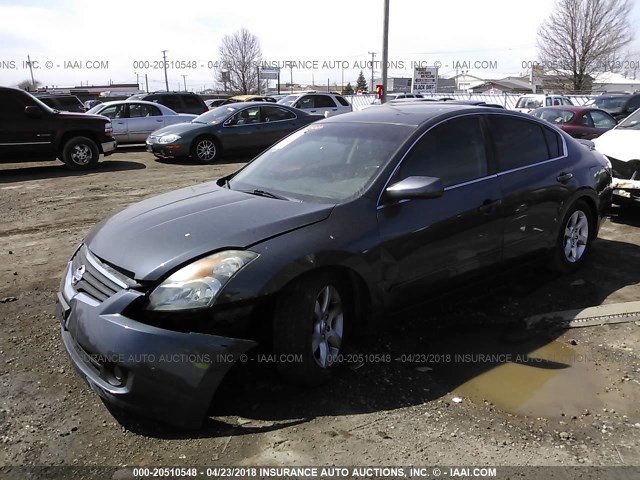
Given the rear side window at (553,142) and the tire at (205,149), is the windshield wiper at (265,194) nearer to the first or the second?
the rear side window at (553,142)

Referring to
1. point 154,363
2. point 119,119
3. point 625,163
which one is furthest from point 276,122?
point 154,363

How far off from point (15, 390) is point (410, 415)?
7.56 ft

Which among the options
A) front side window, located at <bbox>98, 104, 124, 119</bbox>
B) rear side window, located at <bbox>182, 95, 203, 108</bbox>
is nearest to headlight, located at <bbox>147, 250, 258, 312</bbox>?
front side window, located at <bbox>98, 104, 124, 119</bbox>

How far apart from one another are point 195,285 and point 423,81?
35.3m

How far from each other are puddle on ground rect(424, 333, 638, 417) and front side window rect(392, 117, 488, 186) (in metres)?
1.20

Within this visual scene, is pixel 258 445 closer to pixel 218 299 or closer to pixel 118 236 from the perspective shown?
pixel 218 299

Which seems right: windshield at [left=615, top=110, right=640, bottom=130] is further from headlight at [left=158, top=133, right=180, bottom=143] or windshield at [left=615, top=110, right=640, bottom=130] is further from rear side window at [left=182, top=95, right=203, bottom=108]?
rear side window at [left=182, top=95, right=203, bottom=108]

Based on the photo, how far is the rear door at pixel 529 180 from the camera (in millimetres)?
4180

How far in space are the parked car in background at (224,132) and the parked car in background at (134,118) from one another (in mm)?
2932

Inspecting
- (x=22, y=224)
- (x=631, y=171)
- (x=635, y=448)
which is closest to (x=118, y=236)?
(x=635, y=448)

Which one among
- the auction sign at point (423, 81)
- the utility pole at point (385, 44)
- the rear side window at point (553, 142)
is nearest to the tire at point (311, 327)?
the rear side window at point (553, 142)

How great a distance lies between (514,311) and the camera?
4281 millimetres

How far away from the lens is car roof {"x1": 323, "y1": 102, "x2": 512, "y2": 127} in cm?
392

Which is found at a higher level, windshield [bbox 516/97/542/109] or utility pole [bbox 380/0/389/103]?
utility pole [bbox 380/0/389/103]
